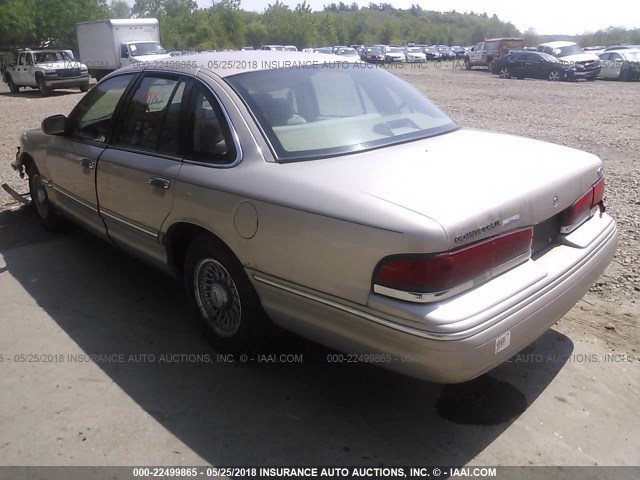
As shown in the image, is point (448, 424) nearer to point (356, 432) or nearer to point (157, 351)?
point (356, 432)

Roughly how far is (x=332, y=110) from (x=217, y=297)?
1306mm

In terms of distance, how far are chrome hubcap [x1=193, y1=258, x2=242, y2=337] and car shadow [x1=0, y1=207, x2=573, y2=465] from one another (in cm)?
21

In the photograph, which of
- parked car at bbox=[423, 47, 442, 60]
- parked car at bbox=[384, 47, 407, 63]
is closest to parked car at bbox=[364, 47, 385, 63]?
parked car at bbox=[384, 47, 407, 63]

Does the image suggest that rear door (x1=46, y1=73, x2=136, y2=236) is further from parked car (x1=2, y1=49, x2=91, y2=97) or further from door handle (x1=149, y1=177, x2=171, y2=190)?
parked car (x1=2, y1=49, x2=91, y2=97)

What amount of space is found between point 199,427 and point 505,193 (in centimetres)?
185

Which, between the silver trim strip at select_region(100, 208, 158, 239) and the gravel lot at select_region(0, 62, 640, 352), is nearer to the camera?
the silver trim strip at select_region(100, 208, 158, 239)

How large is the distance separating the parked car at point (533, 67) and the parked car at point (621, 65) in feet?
7.98

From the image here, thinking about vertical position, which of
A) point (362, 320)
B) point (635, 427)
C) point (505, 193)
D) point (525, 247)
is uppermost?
point (505, 193)

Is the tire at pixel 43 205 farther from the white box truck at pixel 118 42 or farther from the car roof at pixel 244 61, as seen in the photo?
the white box truck at pixel 118 42

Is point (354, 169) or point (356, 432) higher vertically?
point (354, 169)

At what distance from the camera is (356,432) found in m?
2.86

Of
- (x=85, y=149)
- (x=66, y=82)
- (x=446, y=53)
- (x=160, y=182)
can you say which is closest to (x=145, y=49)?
(x=66, y=82)

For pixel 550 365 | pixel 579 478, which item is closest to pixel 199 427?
pixel 579 478

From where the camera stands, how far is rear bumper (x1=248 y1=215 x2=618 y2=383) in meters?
2.35
